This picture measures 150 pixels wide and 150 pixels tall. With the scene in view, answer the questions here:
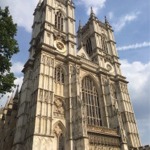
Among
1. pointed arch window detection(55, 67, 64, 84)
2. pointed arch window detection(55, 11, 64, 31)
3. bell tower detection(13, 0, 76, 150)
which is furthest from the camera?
pointed arch window detection(55, 11, 64, 31)

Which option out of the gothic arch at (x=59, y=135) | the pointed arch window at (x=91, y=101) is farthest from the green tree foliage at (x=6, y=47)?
the pointed arch window at (x=91, y=101)

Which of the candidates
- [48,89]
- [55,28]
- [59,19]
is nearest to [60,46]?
[55,28]

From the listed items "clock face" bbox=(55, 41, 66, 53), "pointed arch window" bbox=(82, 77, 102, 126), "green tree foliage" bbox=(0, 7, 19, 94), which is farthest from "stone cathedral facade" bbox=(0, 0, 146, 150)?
"green tree foliage" bbox=(0, 7, 19, 94)

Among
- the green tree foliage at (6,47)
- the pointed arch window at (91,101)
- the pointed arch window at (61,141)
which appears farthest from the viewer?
the pointed arch window at (91,101)

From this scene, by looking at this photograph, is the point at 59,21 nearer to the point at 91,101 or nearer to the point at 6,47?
the point at 91,101

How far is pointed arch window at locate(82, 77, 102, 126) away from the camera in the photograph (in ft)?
86.1

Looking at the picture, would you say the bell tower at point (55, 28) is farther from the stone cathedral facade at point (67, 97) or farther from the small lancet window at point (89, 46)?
the small lancet window at point (89, 46)

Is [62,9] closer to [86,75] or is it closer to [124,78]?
[86,75]

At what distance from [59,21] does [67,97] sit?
14800 millimetres

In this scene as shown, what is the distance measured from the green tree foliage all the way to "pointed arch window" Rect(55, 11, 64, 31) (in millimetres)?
19094

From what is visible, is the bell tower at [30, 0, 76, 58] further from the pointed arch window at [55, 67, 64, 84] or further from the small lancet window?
the small lancet window

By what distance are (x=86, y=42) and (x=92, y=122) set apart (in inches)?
729

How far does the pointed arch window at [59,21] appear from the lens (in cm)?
3234

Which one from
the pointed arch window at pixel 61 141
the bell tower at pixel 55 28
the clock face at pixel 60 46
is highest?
the bell tower at pixel 55 28
